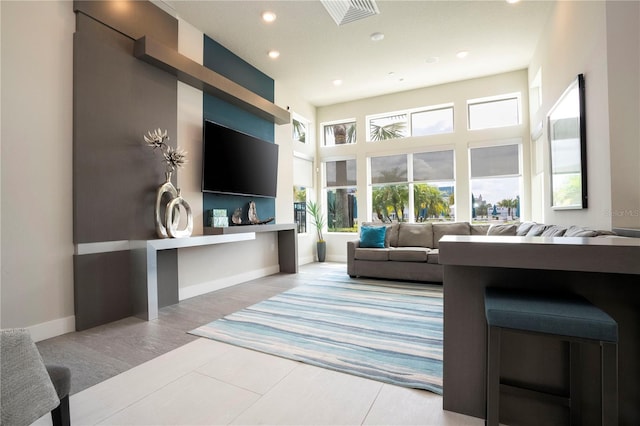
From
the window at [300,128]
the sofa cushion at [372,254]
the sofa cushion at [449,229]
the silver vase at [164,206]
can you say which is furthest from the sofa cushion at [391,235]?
the silver vase at [164,206]

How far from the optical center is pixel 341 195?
22.5ft

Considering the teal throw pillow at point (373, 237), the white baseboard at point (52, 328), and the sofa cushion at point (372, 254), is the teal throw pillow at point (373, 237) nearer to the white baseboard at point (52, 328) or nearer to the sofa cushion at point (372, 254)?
the sofa cushion at point (372, 254)

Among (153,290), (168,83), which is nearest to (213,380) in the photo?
Answer: (153,290)

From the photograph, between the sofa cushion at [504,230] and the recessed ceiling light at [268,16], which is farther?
the sofa cushion at [504,230]

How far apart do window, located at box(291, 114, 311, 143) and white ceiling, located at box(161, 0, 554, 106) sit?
0.79 metres

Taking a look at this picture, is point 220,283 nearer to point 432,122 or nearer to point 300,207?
point 300,207

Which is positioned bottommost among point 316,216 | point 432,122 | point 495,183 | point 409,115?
point 316,216

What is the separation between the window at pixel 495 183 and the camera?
17.6ft

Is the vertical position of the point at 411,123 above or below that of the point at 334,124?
below

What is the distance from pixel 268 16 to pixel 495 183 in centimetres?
461

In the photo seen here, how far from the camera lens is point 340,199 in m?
6.87

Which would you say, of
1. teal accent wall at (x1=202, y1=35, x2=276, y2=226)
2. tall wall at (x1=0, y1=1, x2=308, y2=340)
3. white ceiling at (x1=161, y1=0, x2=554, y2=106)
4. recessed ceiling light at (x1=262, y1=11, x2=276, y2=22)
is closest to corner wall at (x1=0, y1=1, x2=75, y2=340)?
tall wall at (x1=0, y1=1, x2=308, y2=340)

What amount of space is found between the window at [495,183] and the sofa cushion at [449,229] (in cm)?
83

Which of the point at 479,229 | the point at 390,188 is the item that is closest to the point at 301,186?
the point at 390,188
